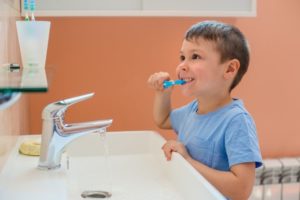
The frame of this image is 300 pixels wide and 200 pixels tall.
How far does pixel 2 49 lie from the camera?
3.35 ft

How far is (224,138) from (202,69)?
0.60 feet

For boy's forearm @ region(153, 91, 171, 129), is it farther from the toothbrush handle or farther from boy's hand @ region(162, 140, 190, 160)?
boy's hand @ region(162, 140, 190, 160)

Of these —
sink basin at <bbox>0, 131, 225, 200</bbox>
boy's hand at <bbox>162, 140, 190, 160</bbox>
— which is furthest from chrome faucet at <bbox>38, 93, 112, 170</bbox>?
boy's hand at <bbox>162, 140, 190, 160</bbox>

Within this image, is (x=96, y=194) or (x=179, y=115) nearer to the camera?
(x=96, y=194)

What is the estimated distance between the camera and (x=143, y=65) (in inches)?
69.7

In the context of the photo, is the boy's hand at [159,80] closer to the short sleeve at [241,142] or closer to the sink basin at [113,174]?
the sink basin at [113,174]

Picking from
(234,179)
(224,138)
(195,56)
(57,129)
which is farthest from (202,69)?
(57,129)

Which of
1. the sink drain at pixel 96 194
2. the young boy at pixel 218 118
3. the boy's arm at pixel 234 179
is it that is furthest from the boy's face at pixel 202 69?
the sink drain at pixel 96 194

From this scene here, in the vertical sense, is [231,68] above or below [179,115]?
above

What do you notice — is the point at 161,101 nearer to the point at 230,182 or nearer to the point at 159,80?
the point at 159,80

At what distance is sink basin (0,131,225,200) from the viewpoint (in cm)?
93

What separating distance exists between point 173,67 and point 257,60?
0.37 meters

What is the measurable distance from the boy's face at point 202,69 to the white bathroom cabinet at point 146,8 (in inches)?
15.2

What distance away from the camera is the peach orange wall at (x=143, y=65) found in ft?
5.64
